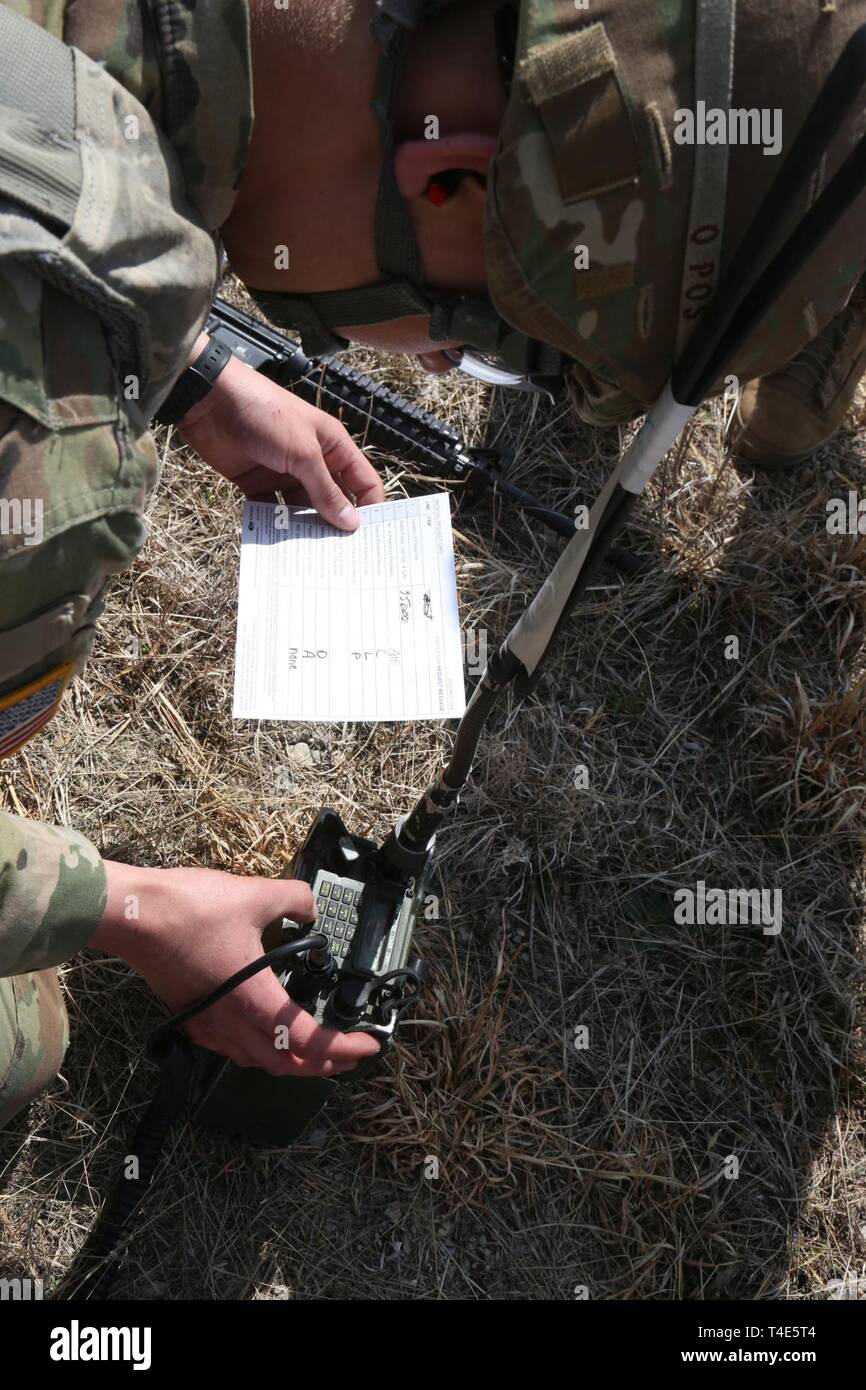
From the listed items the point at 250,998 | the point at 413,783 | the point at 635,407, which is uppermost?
the point at 635,407

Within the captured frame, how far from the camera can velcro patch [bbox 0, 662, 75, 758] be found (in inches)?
47.5

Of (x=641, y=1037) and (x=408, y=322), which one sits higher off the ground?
(x=408, y=322)

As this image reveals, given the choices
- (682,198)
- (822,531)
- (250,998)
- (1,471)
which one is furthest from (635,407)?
(822,531)

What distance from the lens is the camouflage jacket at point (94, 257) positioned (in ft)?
3.18

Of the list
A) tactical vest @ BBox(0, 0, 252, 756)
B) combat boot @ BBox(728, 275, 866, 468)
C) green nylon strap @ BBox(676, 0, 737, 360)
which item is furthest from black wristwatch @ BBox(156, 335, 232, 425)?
combat boot @ BBox(728, 275, 866, 468)

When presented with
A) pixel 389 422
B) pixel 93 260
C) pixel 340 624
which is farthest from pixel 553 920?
pixel 93 260

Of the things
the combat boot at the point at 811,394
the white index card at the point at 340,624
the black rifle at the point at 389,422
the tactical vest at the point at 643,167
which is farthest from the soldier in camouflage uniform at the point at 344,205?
the combat boot at the point at 811,394

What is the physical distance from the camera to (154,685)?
2.19 meters

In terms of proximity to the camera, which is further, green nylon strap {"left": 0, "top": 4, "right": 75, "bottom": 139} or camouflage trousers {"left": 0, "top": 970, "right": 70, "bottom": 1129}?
camouflage trousers {"left": 0, "top": 970, "right": 70, "bottom": 1129}

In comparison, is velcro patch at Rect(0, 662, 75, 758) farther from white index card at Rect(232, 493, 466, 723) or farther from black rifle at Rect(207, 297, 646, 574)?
black rifle at Rect(207, 297, 646, 574)

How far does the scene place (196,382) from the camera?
1.73m

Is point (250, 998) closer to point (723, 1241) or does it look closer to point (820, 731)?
point (723, 1241)

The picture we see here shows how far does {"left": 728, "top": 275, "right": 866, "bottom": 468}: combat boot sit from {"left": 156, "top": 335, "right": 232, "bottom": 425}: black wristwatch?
49.8 inches

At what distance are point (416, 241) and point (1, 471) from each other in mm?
498
